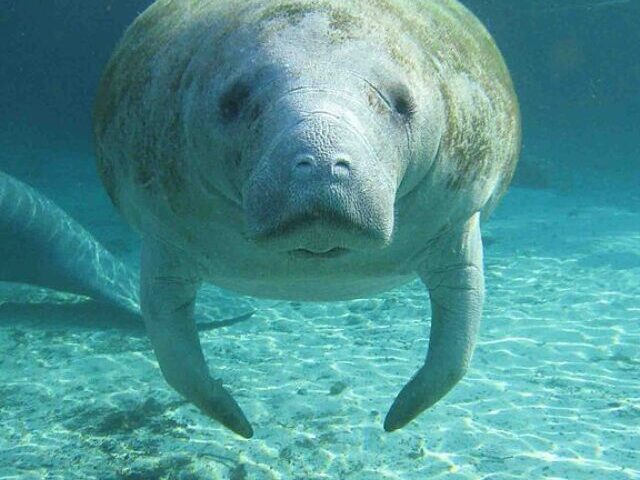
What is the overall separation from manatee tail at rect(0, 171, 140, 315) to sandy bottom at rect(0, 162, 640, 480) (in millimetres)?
371

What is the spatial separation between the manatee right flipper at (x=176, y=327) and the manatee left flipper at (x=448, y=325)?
99cm

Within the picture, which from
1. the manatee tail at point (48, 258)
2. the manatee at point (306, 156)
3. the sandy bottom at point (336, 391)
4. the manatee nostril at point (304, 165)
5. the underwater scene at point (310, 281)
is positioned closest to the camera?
the manatee nostril at point (304, 165)

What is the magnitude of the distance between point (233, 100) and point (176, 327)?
163cm

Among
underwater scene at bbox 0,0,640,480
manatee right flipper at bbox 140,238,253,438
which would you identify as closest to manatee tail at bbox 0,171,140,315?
underwater scene at bbox 0,0,640,480

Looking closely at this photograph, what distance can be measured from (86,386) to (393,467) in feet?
10.0

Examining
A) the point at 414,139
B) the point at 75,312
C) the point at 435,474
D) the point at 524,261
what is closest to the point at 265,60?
the point at 414,139

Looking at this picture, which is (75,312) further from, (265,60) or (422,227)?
(265,60)

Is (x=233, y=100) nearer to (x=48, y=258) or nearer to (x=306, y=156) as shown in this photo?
(x=306, y=156)

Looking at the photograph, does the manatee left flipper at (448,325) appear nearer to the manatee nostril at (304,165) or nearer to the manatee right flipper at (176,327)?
the manatee right flipper at (176,327)

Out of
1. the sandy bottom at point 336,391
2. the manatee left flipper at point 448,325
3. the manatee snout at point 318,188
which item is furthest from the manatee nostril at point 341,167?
the sandy bottom at point 336,391

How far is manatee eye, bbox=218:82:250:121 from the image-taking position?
2146 mm

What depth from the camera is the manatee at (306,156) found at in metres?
1.91

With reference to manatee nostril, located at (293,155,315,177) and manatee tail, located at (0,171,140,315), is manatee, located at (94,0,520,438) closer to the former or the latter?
manatee nostril, located at (293,155,315,177)

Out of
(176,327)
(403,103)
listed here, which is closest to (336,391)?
(176,327)
